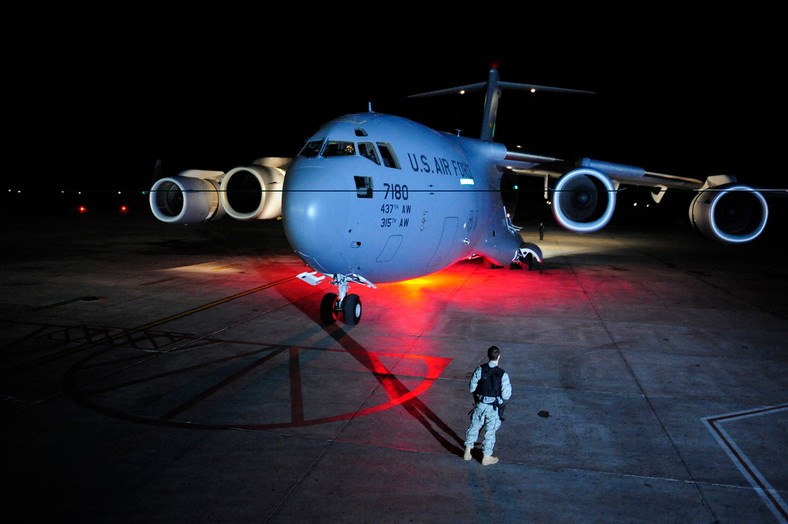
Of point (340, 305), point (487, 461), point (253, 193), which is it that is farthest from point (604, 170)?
point (487, 461)

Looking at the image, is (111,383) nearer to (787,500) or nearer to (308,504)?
(308,504)

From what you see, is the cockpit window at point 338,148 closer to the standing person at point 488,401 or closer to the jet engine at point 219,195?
the jet engine at point 219,195

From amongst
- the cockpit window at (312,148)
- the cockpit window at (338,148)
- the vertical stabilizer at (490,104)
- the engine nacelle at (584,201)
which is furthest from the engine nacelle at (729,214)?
the cockpit window at (312,148)

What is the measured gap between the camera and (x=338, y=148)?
1149 centimetres

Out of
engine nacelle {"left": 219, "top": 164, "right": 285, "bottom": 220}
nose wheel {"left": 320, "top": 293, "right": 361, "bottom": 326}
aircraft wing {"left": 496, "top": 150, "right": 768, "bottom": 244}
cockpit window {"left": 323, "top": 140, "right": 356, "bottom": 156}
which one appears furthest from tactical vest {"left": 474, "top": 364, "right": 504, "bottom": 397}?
engine nacelle {"left": 219, "top": 164, "right": 285, "bottom": 220}

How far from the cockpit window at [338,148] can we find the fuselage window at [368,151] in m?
0.17

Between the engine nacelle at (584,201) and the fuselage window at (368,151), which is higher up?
the fuselage window at (368,151)

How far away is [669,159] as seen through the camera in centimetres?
5769

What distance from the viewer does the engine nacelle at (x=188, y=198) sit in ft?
58.3

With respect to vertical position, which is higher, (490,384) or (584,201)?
(584,201)

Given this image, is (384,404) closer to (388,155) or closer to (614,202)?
(388,155)

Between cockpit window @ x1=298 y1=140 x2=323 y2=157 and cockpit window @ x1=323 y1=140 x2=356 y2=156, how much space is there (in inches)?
7.1

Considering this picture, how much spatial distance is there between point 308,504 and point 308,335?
21.4 feet

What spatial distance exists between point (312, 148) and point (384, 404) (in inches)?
227
